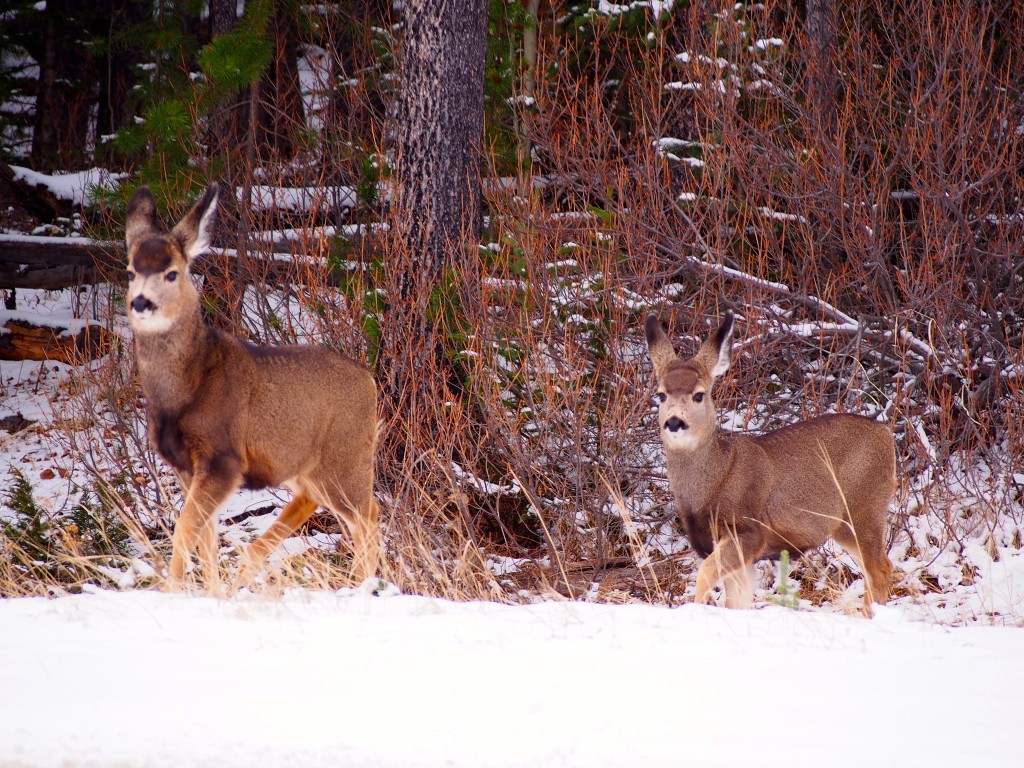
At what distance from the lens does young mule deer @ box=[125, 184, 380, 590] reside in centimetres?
618

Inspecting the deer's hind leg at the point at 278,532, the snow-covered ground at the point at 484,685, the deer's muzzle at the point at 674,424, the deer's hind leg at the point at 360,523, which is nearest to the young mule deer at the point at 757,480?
the deer's muzzle at the point at 674,424

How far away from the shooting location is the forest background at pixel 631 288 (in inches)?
374

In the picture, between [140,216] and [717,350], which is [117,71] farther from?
[717,350]

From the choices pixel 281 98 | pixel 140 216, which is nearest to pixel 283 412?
pixel 140 216

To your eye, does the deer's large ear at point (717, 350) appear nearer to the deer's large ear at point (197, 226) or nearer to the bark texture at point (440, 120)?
the deer's large ear at point (197, 226)

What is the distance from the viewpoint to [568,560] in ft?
32.2

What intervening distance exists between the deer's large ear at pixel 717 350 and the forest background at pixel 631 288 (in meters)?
1.71

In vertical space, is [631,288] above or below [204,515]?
above

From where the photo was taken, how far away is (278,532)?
23.2ft

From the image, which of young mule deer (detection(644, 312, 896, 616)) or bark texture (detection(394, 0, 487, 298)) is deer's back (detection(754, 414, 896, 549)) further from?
bark texture (detection(394, 0, 487, 298))

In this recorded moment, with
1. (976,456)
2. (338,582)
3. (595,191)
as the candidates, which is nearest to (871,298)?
(976,456)

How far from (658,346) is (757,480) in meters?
1.07

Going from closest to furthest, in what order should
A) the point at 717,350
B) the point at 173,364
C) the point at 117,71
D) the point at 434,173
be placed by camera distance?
the point at 173,364 → the point at 717,350 → the point at 434,173 → the point at 117,71

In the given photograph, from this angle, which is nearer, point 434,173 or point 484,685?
point 484,685
